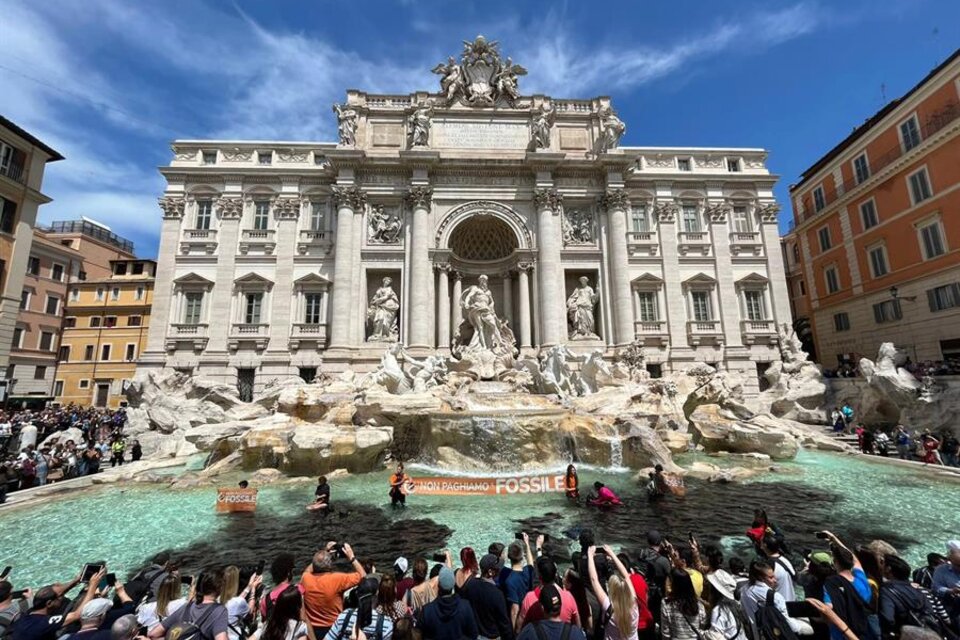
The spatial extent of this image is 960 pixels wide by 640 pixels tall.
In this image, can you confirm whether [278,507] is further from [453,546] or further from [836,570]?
[836,570]

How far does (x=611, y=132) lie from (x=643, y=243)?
7.04 meters

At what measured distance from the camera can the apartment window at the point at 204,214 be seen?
81.5 feet

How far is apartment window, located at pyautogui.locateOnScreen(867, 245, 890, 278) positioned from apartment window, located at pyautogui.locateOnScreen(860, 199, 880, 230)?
4.61 ft

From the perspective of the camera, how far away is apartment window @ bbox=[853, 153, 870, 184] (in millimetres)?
24047

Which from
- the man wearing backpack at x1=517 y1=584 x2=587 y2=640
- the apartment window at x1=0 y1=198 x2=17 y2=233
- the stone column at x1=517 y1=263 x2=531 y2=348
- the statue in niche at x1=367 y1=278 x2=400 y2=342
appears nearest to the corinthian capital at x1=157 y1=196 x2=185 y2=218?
the apartment window at x1=0 y1=198 x2=17 y2=233

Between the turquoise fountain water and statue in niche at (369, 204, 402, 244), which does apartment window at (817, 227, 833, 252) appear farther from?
statue in niche at (369, 204, 402, 244)

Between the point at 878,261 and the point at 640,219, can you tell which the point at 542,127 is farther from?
the point at 878,261

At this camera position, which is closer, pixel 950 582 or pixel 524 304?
pixel 950 582

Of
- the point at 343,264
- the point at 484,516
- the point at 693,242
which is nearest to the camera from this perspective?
the point at 484,516

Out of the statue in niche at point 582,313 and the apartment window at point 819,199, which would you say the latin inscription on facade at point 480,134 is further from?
the apartment window at point 819,199

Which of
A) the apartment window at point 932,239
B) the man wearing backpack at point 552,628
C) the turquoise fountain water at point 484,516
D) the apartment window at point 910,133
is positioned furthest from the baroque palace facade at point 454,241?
the man wearing backpack at point 552,628

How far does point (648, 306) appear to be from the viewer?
2538 cm

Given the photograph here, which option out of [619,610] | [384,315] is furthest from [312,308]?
[619,610]

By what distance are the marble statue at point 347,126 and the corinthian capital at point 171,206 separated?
Result: 10.2 metres
